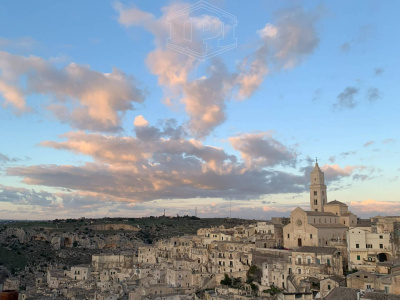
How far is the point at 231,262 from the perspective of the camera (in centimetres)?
6325

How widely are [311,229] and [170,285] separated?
79.0 feet

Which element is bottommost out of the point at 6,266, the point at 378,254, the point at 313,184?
the point at 6,266

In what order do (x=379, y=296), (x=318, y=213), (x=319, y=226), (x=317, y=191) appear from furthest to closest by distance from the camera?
1. (x=317, y=191)
2. (x=318, y=213)
3. (x=319, y=226)
4. (x=379, y=296)

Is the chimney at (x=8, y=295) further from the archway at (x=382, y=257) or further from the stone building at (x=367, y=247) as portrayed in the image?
the archway at (x=382, y=257)

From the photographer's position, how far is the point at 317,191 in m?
81.8

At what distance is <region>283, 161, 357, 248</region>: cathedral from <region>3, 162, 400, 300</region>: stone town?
16cm

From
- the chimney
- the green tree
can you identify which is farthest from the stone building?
the chimney

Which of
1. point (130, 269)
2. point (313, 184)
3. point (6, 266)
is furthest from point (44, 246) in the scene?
point (313, 184)

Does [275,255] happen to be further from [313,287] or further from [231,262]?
[313,287]

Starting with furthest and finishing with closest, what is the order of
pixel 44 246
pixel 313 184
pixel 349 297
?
pixel 44 246 < pixel 313 184 < pixel 349 297

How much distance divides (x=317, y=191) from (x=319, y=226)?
49.3 ft

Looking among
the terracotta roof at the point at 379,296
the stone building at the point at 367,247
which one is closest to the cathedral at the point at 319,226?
A: the stone building at the point at 367,247

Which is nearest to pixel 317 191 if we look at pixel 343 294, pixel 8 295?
pixel 343 294

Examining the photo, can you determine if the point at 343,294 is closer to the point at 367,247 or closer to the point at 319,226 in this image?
the point at 367,247
